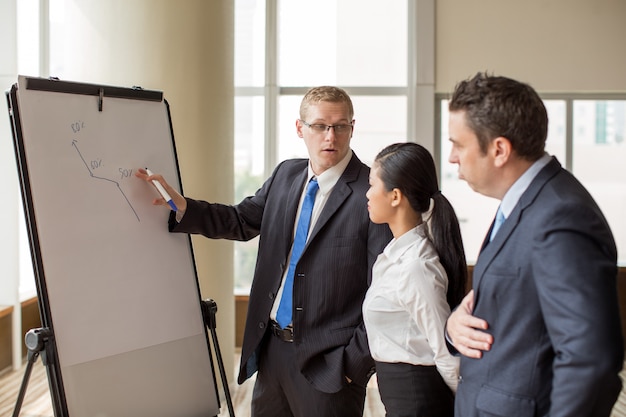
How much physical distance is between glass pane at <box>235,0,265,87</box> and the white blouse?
12.8 feet

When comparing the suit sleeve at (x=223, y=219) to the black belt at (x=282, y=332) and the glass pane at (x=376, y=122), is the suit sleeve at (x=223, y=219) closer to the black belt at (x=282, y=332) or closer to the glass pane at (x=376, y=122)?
the black belt at (x=282, y=332)

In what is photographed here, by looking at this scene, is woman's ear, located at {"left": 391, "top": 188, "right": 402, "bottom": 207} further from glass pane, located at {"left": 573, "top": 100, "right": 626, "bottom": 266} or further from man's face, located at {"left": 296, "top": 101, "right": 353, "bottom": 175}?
glass pane, located at {"left": 573, "top": 100, "right": 626, "bottom": 266}

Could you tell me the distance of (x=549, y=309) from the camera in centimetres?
125

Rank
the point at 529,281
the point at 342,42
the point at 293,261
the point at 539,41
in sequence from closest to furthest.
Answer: the point at 529,281
the point at 293,261
the point at 539,41
the point at 342,42

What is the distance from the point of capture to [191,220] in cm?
239

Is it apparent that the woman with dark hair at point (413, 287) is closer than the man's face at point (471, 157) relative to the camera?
No

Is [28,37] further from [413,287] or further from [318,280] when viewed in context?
[413,287]

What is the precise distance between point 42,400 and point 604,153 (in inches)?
183

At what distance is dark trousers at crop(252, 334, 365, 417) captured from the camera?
7.15ft

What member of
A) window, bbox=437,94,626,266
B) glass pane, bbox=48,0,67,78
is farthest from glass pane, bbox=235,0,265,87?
window, bbox=437,94,626,266

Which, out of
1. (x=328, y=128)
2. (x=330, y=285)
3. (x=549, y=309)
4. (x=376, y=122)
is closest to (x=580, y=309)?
(x=549, y=309)

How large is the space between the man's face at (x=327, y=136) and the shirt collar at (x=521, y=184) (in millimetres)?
921

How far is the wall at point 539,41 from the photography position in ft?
17.4

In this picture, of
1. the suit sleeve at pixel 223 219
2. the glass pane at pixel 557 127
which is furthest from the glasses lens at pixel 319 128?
the glass pane at pixel 557 127
